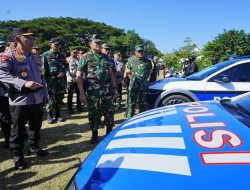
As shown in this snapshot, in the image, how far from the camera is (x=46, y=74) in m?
7.01

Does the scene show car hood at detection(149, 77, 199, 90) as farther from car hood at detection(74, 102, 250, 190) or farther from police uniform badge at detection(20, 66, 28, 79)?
car hood at detection(74, 102, 250, 190)

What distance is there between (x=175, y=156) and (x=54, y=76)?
18.2 feet

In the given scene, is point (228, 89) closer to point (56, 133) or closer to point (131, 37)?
point (56, 133)

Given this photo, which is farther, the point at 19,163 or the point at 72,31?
the point at 72,31

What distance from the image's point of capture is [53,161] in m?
4.65

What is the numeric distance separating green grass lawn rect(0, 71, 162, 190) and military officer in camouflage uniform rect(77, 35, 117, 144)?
616 mm

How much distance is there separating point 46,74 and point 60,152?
8.22 ft

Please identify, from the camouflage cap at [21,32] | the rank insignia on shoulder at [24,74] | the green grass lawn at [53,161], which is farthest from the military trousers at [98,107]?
the camouflage cap at [21,32]

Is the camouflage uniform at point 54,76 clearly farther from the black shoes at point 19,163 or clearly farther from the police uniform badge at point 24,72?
the black shoes at point 19,163

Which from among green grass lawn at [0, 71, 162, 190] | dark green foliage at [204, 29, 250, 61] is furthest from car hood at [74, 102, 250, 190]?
dark green foliage at [204, 29, 250, 61]

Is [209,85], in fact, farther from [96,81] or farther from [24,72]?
[24,72]

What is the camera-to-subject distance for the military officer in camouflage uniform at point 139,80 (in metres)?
7.02

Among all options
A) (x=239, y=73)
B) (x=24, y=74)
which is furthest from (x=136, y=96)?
(x=24, y=74)

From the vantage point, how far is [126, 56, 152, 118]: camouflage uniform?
7028 mm
